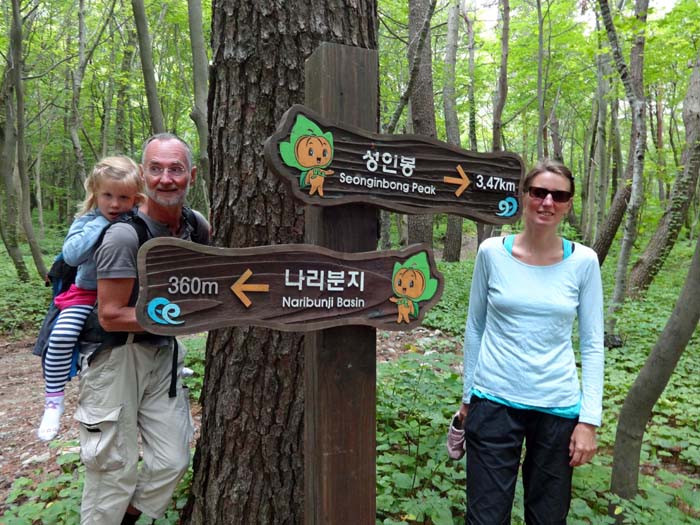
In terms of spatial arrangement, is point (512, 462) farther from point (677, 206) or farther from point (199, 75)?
point (677, 206)

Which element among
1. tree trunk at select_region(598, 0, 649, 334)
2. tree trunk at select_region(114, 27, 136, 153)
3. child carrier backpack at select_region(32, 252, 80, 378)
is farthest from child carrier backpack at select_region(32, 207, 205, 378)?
tree trunk at select_region(114, 27, 136, 153)

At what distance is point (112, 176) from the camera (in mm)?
2404

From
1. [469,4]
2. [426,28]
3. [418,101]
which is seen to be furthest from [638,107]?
[469,4]

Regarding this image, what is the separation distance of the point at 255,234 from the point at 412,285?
A: 91cm

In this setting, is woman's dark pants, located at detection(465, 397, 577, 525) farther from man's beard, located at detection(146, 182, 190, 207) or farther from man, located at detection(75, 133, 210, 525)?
man's beard, located at detection(146, 182, 190, 207)

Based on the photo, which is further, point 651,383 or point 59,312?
point 651,383

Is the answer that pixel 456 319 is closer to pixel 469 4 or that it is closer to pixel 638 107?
pixel 638 107

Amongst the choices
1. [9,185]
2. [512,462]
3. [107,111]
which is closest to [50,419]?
[512,462]

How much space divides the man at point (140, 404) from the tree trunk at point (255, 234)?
0.80 ft

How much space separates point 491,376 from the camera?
205 cm

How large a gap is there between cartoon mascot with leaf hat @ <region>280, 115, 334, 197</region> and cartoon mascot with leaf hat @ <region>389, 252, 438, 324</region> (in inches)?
15.6

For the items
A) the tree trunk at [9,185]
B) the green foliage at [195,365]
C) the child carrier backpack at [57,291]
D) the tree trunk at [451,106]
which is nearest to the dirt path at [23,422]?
the green foliage at [195,365]

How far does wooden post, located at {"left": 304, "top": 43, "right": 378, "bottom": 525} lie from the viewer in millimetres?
1676

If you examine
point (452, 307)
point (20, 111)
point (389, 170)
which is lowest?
point (452, 307)
